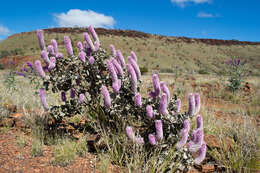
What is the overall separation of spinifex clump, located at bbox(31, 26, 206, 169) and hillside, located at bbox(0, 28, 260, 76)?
2690 centimetres

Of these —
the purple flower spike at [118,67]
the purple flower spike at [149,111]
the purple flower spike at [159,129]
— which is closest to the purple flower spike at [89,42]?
the purple flower spike at [118,67]

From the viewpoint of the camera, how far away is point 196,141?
2.11 m

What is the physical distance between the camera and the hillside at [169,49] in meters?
32.5

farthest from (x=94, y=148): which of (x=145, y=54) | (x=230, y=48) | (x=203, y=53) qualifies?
(x=230, y=48)

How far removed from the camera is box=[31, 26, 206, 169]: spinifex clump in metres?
2.16

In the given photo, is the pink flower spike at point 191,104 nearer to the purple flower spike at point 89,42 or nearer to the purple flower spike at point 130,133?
the purple flower spike at point 130,133

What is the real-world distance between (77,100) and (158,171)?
1368 mm

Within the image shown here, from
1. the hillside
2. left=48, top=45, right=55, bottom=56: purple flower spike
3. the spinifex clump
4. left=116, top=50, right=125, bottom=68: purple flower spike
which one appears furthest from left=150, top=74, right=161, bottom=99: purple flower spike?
the hillside

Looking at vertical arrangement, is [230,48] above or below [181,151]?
above

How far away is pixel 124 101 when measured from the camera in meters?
2.54

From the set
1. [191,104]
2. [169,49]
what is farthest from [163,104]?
[169,49]

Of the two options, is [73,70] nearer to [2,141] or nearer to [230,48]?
[2,141]

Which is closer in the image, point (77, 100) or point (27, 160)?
point (27, 160)

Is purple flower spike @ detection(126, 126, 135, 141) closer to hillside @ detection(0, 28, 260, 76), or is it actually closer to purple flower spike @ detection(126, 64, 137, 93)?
purple flower spike @ detection(126, 64, 137, 93)
